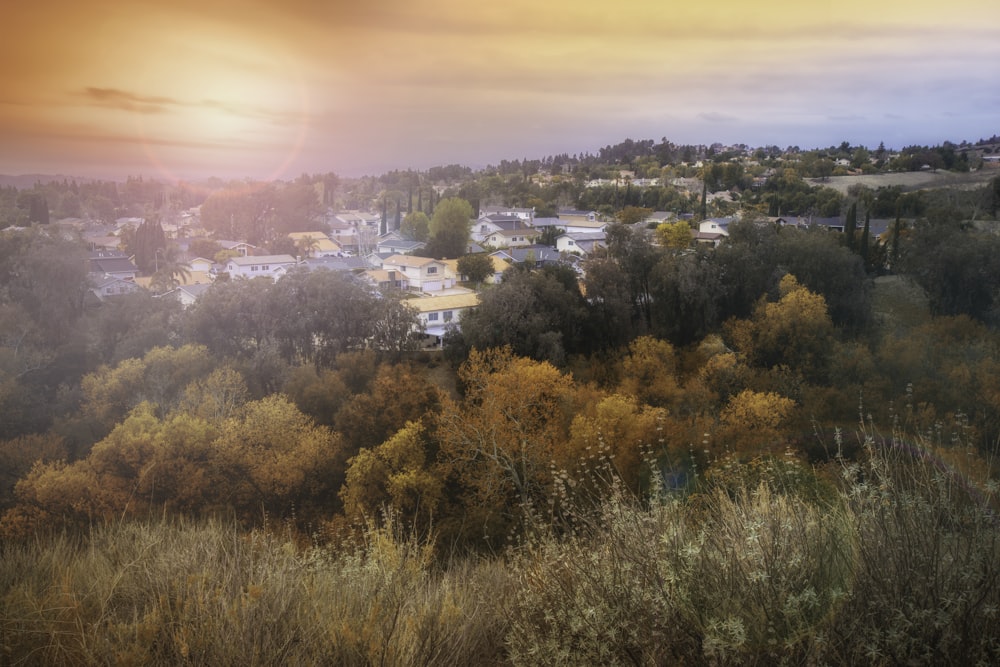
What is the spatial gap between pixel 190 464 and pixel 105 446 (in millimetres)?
656

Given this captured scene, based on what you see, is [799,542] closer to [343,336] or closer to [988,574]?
[988,574]

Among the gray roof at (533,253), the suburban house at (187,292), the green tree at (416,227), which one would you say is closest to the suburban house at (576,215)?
the gray roof at (533,253)

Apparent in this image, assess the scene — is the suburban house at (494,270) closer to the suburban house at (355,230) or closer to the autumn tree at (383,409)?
the suburban house at (355,230)

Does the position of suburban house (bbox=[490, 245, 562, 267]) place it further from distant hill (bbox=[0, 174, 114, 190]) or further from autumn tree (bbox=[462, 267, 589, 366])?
distant hill (bbox=[0, 174, 114, 190])

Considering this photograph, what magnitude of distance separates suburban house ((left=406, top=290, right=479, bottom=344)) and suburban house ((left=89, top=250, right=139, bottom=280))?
11.8ft

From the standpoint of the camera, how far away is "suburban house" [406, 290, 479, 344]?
9.18 m

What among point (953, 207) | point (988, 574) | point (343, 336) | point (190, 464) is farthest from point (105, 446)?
point (953, 207)

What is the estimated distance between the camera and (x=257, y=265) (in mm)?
11078

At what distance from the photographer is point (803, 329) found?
751 cm

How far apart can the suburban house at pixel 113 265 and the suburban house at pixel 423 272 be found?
168 inches

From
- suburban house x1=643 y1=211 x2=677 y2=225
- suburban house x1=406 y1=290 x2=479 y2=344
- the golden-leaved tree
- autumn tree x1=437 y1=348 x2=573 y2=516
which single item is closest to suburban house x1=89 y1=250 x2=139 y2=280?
suburban house x1=406 y1=290 x2=479 y2=344

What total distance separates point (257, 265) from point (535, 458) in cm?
726

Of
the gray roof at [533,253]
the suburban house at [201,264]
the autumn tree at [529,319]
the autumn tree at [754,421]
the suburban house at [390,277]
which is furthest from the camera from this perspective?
the gray roof at [533,253]

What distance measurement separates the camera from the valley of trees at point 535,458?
1502 mm
